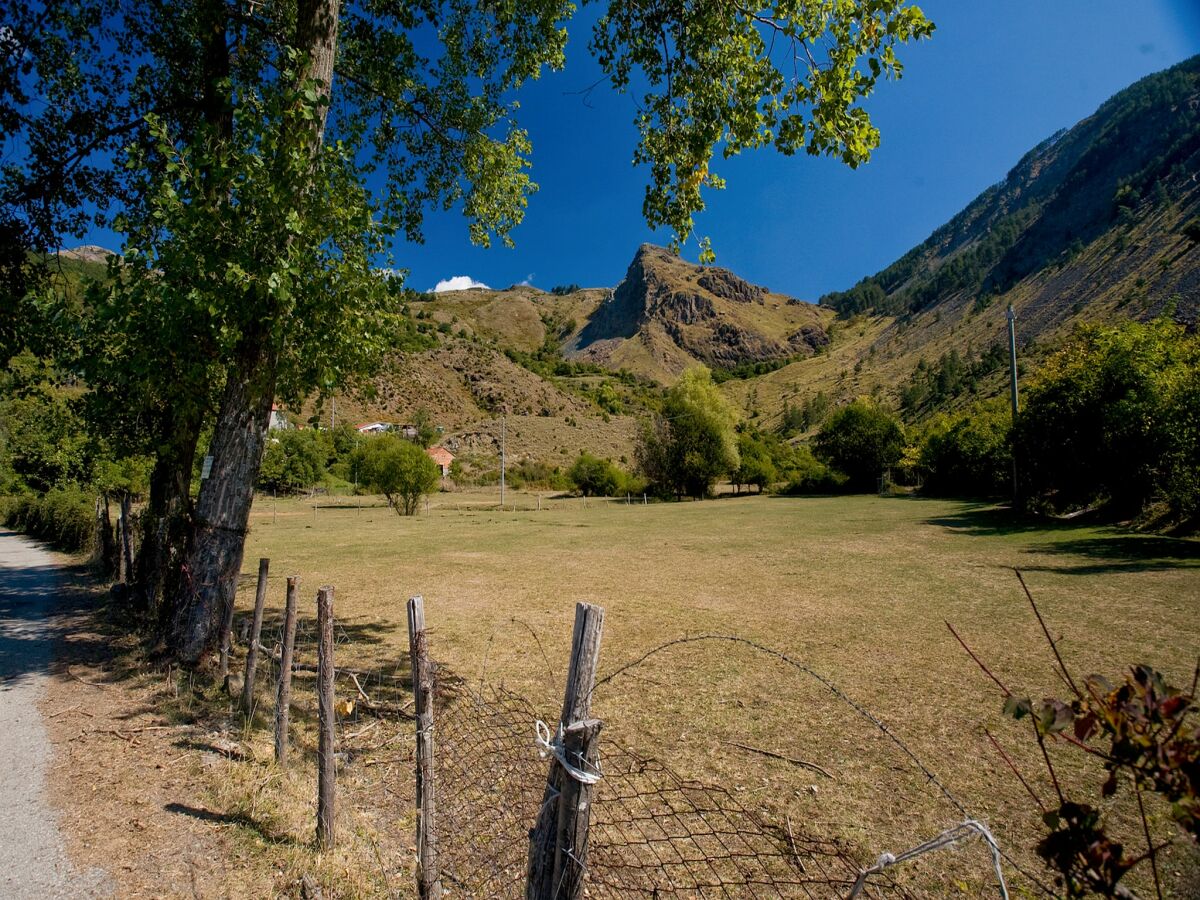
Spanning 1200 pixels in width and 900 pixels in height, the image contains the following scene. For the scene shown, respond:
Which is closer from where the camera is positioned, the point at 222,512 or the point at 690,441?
the point at 222,512

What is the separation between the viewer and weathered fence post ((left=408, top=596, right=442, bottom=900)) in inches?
124

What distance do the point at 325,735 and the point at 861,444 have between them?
2445 inches

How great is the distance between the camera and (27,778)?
14.9ft

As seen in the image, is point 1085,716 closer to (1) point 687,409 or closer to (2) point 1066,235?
(1) point 687,409

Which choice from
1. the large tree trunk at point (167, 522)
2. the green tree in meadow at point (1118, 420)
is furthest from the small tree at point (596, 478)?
the large tree trunk at point (167, 522)

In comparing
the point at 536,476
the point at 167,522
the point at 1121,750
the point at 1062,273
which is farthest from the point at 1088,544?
the point at 1062,273

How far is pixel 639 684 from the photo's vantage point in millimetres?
7738

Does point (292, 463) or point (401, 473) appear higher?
point (292, 463)

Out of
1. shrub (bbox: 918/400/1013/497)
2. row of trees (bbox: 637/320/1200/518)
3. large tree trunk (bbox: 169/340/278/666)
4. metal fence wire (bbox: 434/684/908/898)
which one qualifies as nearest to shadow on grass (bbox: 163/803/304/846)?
metal fence wire (bbox: 434/684/908/898)

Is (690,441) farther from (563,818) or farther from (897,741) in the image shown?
(897,741)

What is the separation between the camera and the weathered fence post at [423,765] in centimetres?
314

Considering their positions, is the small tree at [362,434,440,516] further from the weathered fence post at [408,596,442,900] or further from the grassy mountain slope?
the grassy mountain slope

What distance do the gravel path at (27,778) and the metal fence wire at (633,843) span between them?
2.11 meters

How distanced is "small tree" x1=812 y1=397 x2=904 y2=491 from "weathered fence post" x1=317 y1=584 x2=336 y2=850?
6154cm
